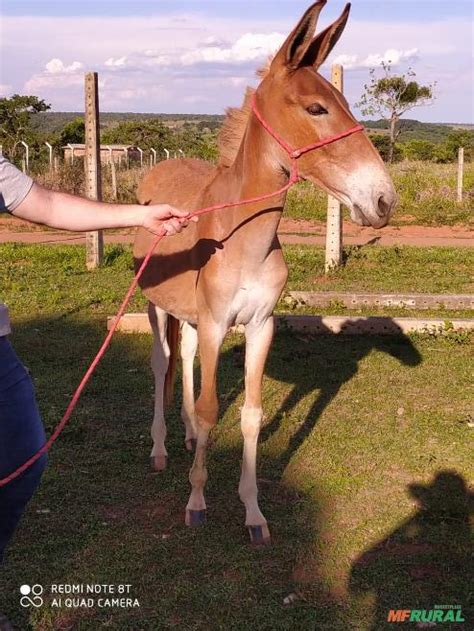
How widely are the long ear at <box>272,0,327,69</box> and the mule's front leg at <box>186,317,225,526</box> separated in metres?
1.42

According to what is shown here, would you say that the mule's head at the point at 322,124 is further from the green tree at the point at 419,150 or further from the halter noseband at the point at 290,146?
the green tree at the point at 419,150

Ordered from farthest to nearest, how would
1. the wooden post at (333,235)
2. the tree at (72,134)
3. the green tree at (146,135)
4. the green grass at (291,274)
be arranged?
1. the green tree at (146,135)
2. the tree at (72,134)
3. the wooden post at (333,235)
4. the green grass at (291,274)

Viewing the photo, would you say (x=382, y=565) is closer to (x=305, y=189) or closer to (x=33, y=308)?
(x=33, y=308)

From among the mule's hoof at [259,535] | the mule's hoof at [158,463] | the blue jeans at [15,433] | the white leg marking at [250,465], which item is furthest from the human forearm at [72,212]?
the mule's hoof at [158,463]

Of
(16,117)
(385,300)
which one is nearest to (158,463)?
(385,300)

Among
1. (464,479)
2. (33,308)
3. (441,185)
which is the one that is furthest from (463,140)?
(464,479)

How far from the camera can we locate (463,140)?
4300 cm

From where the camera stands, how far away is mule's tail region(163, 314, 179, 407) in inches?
215

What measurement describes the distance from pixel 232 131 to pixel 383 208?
129 cm

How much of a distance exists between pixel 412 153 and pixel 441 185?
20.5 metres

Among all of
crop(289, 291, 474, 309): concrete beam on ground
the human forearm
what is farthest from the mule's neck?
crop(289, 291, 474, 309): concrete beam on ground

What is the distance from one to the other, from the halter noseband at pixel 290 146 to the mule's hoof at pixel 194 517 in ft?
6.38

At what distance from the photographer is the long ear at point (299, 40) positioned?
3211 millimetres

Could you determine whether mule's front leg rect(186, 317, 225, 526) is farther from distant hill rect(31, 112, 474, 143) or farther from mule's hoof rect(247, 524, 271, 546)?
distant hill rect(31, 112, 474, 143)
